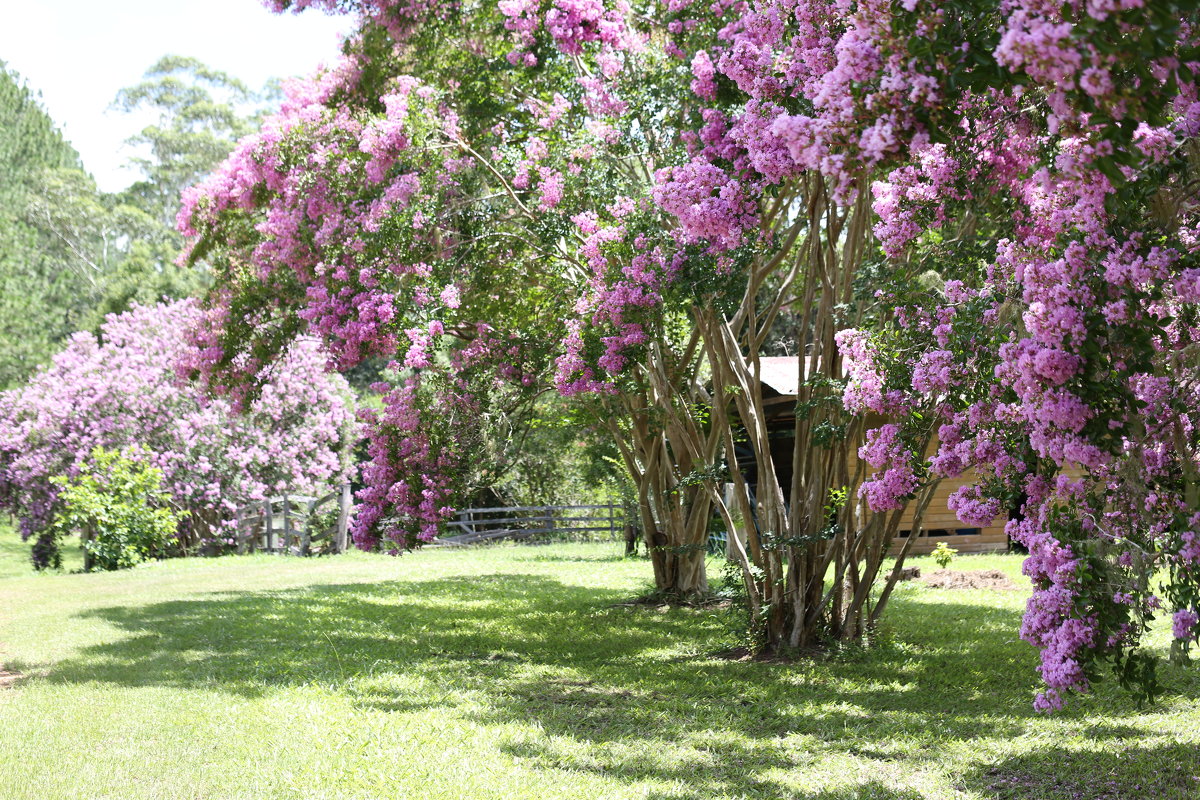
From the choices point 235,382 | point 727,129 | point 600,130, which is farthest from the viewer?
point 235,382

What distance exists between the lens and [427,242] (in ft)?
29.7

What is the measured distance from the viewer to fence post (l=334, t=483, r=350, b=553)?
68.3ft

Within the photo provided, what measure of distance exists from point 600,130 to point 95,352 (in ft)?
52.1

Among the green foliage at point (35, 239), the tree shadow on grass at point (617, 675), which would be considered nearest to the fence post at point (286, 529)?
the tree shadow on grass at point (617, 675)

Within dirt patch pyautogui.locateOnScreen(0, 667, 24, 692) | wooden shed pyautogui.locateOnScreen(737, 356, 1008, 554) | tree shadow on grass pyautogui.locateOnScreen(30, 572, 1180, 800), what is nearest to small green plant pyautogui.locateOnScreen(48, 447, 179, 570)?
tree shadow on grass pyautogui.locateOnScreen(30, 572, 1180, 800)

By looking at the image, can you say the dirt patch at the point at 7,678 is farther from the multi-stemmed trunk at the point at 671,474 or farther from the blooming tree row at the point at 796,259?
the multi-stemmed trunk at the point at 671,474

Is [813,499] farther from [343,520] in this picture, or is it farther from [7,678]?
[343,520]

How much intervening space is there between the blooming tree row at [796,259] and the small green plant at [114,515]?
7094mm

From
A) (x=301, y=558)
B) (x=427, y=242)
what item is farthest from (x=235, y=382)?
(x=301, y=558)

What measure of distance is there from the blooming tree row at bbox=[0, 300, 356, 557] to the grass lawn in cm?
904

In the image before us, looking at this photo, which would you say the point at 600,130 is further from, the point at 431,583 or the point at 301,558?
the point at 301,558

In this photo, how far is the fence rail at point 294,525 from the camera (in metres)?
21.1

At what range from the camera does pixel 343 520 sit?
825 inches

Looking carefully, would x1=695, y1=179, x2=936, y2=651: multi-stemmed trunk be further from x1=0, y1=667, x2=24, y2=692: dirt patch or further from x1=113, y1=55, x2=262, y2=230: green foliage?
x1=113, y1=55, x2=262, y2=230: green foliage
